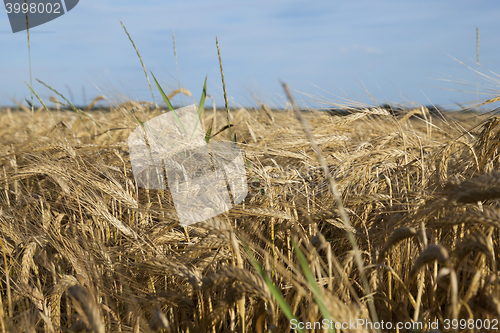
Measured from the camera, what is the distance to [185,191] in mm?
1525

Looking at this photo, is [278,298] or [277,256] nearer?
[278,298]

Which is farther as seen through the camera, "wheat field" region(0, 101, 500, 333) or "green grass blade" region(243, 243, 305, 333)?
"wheat field" region(0, 101, 500, 333)

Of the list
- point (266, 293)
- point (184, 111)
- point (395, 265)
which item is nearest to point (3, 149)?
point (184, 111)

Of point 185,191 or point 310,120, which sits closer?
point 185,191

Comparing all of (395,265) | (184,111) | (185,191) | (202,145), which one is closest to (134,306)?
(185,191)

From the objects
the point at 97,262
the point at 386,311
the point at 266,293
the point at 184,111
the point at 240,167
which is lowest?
the point at 386,311

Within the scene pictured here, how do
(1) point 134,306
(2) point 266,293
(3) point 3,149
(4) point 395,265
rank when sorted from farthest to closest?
1. (3) point 3,149
2. (4) point 395,265
3. (1) point 134,306
4. (2) point 266,293

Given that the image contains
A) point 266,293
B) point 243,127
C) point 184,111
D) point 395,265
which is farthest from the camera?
point 243,127

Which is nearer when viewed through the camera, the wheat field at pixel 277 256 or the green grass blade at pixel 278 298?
the green grass blade at pixel 278 298

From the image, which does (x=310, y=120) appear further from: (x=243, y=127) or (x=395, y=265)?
(x=395, y=265)

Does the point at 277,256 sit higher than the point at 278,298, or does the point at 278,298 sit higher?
the point at 278,298

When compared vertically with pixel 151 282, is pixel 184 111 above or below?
above

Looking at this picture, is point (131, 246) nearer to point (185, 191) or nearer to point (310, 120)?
point (185, 191)

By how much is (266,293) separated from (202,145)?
3.20 ft
